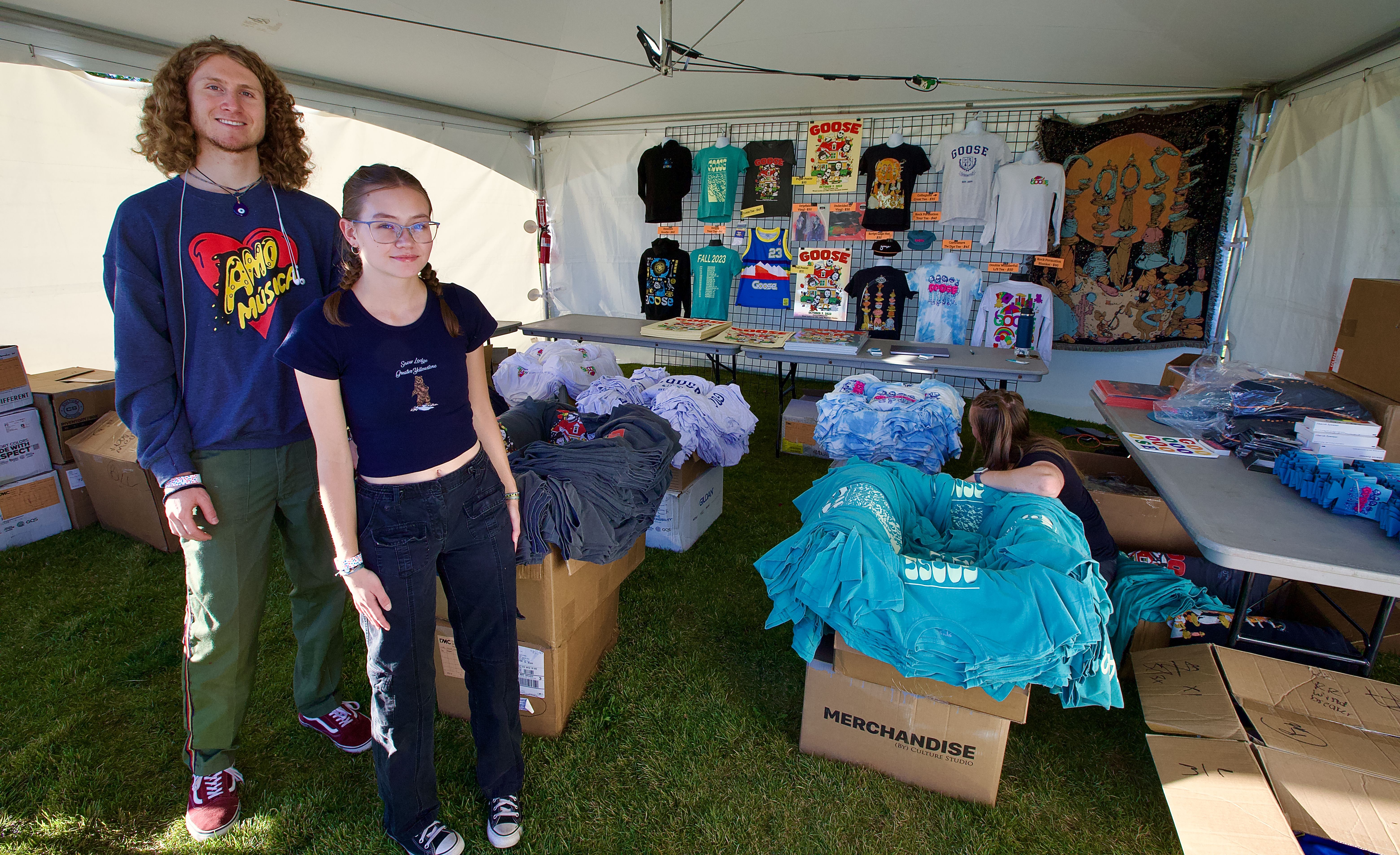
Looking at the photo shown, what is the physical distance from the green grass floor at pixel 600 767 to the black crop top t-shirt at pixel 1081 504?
1.72 feet

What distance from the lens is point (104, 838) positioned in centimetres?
167

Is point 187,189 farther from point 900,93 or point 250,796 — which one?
point 900,93

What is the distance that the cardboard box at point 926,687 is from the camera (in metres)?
1.67

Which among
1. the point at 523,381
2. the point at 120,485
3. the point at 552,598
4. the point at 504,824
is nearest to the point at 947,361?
the point at 523,381

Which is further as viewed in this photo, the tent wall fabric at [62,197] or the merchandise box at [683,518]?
the tent wall fabric at [62,197]

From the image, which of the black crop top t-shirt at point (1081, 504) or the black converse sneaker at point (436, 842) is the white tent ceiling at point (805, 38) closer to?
the black crop top t-shirt at point (1081, 504)

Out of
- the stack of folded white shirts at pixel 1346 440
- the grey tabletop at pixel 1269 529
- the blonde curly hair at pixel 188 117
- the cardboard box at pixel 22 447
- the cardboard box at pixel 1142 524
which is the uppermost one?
the blonde curly hair at pixel 188 117

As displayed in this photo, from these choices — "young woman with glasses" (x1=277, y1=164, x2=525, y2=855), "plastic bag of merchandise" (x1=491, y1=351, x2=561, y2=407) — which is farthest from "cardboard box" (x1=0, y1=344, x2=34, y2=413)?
"young woman with glasses" (x1=277, y1=164, x2=525, y2=855)

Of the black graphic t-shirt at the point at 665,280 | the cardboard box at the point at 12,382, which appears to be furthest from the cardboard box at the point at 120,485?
the black graphic t-shirt at the point at 665,280

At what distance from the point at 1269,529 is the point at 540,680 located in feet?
6.79

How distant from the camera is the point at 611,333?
476 cm

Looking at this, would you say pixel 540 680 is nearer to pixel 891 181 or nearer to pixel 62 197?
pixel 62 197

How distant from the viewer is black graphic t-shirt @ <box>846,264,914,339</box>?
5.42m

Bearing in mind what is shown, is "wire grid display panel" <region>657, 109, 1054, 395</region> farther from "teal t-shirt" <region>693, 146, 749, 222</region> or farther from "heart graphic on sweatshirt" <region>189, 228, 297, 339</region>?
"heart graphic on sweatshirt" <region>189, 228, 297, 339</region>
